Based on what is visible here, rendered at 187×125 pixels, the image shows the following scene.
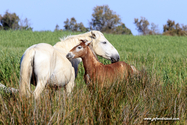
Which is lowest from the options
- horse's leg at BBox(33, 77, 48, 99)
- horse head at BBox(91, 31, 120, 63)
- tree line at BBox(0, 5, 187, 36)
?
horse's leg at BBox(33, 77, 48, 99)

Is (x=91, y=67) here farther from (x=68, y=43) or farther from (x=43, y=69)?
(x=43, y=69)

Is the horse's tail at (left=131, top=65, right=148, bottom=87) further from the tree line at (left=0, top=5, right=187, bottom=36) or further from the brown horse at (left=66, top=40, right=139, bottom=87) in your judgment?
the tree line at (left=0, top=5, right=187, bottom=36)

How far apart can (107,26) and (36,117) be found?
72441 millimetres

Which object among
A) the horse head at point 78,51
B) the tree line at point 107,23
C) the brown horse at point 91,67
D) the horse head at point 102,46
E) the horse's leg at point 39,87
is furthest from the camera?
the tree line at point 107,23

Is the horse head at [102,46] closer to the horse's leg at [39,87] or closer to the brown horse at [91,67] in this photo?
the brown horse at [91,67]

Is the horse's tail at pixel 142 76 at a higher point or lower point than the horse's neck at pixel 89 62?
lower

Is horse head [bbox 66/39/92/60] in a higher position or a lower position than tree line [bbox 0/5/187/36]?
lower

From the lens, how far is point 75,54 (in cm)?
454

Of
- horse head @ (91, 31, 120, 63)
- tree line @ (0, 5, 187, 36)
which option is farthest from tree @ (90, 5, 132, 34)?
horse head @ (91, 31, 120, 63)

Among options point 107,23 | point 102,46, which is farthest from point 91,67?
point 107,23

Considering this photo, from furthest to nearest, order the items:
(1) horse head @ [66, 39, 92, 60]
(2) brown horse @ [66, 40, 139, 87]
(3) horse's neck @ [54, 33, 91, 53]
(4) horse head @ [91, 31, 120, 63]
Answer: (4) horse head @ [91, 31, 120, 63], (3) horse's neck @ [54, 33, 91, 53], (2) brown horse @ [66, 40, 139, 87], (1) horse head @ [66, 39, 92, 60]

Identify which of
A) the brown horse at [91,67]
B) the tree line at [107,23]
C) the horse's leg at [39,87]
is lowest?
the horse's leg at [39,87]

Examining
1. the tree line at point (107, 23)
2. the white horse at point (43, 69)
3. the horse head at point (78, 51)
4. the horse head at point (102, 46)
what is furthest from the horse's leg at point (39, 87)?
the tree line at point (107, 23)

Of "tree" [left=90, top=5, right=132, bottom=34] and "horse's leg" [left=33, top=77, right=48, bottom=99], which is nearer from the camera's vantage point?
"horse's leg" [left=33, top=77, right=48, bottom=99]
